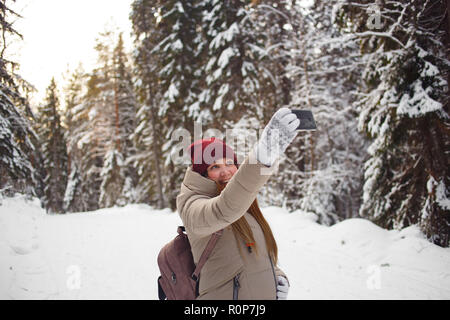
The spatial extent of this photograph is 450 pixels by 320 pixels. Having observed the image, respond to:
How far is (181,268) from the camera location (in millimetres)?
2064

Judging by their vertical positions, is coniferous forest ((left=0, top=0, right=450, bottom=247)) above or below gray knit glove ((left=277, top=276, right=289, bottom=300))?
above

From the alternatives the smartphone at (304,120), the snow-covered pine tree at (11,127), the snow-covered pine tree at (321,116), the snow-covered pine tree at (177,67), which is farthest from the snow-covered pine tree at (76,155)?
the smartphone at (304,120)

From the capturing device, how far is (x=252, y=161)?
1.46 metres

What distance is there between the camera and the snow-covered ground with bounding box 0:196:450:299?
5.23 m

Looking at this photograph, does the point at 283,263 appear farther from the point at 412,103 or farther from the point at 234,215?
the point at 234,215

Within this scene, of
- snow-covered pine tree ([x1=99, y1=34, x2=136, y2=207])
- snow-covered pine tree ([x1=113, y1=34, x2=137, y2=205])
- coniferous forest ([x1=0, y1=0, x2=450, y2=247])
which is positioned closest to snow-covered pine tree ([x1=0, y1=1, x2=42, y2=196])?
coniferous forest ([x1=0, y1=0, x2=450, y2=247])

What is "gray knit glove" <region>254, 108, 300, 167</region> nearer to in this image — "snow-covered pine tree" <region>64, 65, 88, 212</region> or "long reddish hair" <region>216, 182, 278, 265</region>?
"long reddish hair" <region>216, 182, 278, 265</region>

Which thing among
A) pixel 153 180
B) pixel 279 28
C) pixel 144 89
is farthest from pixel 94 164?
pixel 279 28

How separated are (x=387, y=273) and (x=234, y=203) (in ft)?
19.2

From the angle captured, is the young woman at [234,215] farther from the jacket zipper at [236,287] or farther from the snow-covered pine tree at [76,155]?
the snow-covered pine tree at [76,155]

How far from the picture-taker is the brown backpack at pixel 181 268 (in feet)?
6.51

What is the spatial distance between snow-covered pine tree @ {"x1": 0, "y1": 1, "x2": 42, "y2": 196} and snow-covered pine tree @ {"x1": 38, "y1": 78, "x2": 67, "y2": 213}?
20083mm

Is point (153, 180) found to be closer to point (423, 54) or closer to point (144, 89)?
point (144, 89)

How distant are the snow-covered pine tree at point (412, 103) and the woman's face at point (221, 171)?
5.64 m
